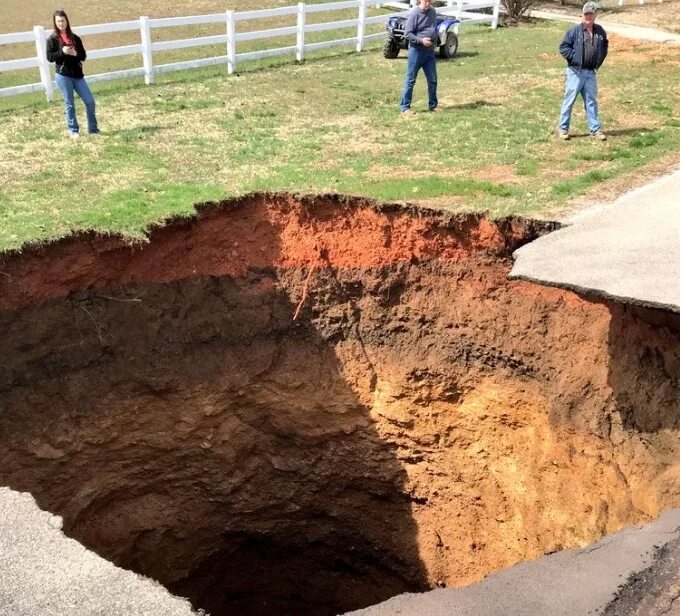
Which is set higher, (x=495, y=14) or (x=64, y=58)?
(x=495, y=14)

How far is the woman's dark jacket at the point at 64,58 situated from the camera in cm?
1251

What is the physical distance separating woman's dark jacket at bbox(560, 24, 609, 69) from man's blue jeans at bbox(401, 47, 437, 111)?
9.19ft

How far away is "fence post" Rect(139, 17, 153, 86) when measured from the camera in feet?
54.1

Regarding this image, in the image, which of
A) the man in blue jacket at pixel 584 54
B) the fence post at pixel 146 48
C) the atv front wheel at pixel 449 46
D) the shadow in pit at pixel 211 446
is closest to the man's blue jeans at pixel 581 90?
the man in blue jacket at pixel 584 54

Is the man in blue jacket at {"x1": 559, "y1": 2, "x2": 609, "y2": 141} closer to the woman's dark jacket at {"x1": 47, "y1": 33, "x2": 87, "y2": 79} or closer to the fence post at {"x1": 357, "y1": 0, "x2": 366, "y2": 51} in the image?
the woman's dark jacket at {"x1": 47, "y1": 33, "x2": 87, "y2": 79}

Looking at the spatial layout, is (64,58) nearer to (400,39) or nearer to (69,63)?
(69,63)

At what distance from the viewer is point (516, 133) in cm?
1308

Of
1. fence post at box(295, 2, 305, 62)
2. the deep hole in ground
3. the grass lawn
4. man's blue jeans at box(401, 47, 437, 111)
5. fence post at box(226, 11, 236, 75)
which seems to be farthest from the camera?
fence post at box(295, 2, 305, 62)

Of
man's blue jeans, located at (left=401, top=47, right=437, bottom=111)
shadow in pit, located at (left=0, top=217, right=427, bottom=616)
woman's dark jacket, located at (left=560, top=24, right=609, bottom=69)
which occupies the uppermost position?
woman's dark jacket, located at (left=560, top=24, right=609, bottom=69)

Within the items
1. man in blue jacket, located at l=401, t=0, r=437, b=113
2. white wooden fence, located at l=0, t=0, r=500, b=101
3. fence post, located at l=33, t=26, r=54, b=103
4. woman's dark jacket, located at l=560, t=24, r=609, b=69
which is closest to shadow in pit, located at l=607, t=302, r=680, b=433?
woman's dark jacket, located at l=560, t=24, r=609, b=69

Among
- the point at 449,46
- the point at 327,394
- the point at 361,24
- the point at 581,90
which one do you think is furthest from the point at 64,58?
the point at 449,46

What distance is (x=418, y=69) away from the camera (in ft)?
46.0

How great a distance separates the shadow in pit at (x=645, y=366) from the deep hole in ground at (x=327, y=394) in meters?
0.02

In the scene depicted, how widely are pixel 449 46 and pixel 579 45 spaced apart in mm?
8733
